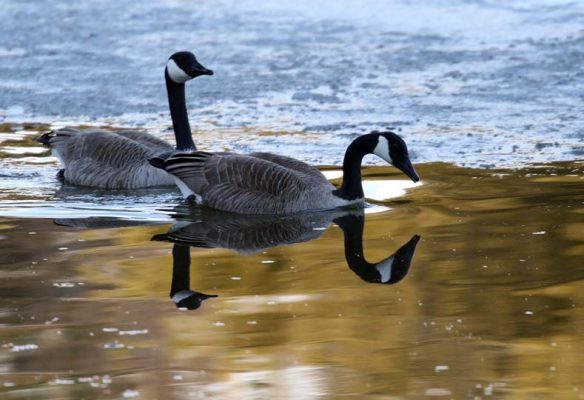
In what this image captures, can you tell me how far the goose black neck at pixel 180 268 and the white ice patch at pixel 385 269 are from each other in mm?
985

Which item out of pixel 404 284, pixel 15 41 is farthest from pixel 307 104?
pixel 404 284

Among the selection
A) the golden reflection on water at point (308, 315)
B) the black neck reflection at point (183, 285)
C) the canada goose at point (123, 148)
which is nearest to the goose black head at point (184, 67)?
the canada goose at point (123, 148)

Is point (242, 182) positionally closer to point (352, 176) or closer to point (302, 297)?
point (352, 176)

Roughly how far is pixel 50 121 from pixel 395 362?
7695 mm

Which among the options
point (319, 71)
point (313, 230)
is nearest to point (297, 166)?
point (313, 230)

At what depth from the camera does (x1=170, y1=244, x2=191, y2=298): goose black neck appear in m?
6.38

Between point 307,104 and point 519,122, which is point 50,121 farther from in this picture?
point 519,122

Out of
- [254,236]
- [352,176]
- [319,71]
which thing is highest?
[319,71]

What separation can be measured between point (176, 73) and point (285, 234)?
2.70 meters

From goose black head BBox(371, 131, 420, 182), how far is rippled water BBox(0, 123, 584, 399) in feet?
0.75

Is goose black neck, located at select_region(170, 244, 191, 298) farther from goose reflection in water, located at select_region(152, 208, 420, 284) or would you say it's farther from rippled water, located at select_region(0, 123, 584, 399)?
goose reflection in water, located at select_region(152, 208, 420, 284)

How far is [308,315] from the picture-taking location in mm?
5844

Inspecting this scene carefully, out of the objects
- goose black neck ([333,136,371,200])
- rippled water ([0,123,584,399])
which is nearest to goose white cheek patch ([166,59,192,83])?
rippled water ([0,123,584,399])

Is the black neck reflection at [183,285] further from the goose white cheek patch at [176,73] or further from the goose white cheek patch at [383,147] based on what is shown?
the goose white cheek patch at [176,73]
